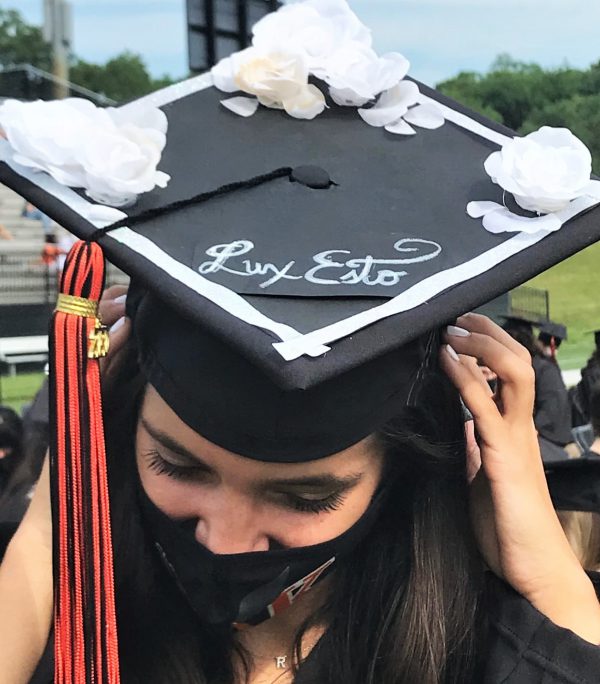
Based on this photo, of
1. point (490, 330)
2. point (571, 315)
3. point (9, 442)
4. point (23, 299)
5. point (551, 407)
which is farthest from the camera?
point (23, 299)

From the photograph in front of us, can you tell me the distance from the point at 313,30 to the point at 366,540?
0.76m

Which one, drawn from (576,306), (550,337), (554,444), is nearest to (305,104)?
(554,444)

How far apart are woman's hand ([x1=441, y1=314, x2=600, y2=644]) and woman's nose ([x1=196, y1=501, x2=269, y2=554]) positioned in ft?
1.09

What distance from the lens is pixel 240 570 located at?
3.63 ft

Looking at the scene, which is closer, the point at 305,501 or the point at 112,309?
the point at 305,501

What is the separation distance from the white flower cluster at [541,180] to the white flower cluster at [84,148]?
42 centimetres

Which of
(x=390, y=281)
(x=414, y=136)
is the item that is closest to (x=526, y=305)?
(x=414, y=136)

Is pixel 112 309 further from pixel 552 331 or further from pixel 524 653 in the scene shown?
pixel 552 331

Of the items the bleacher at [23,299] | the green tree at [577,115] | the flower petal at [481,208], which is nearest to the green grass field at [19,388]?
the bleacher at [23,299]

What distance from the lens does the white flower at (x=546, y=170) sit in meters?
1.04

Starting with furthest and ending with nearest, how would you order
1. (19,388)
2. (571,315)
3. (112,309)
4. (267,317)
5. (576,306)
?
(19,388) < (571,315) < (576,306) < (112,309) < (267,317)

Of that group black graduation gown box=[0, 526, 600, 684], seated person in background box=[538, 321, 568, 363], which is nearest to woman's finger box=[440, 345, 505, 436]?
black graduation gown box=[0, 526, 600, 684]

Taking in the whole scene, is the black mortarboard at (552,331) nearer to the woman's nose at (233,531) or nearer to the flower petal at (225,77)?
the flower petal at (225,77)

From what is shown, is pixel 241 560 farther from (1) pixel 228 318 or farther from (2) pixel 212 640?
(1) pixel 228 318
